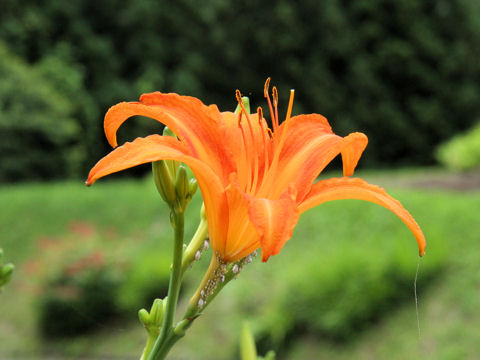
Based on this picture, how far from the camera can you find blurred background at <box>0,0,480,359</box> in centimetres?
372

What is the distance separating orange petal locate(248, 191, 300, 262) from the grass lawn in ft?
8.17

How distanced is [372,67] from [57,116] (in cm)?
786

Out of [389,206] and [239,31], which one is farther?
[239,31]

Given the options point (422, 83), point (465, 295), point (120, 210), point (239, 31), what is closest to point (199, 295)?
point (465, 295)

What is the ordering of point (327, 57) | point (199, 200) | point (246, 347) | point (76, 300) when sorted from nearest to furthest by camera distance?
point (246, 347) < point (76, 300) < point (199, 200) < point (327, 57)

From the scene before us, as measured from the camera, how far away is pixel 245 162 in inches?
20.3

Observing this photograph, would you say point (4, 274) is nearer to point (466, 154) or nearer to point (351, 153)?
point (351, 153)

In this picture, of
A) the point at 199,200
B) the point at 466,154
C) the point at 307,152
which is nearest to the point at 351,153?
the point at 307,152

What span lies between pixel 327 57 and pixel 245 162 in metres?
14.5

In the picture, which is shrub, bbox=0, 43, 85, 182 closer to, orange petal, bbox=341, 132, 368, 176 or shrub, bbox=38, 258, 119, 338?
shrub, bbox=38, 258, 119, 338

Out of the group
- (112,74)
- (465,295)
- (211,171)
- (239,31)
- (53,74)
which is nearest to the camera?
(211,171)

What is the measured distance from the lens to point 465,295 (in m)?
3.68

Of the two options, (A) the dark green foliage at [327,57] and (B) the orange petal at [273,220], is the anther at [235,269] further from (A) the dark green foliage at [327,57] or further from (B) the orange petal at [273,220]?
(A) the dark green foliage at [327,57]

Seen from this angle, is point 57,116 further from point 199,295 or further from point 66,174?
point 199,295
